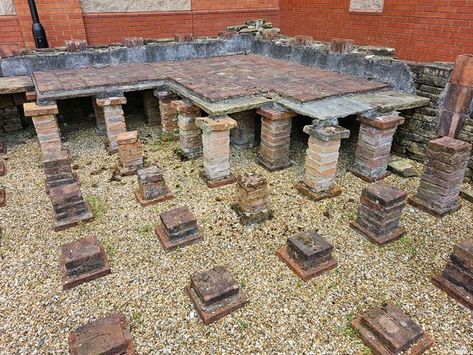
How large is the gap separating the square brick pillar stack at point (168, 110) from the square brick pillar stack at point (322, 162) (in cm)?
348

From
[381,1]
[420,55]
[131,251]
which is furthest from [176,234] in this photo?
[381,1]

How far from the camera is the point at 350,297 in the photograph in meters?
3.99

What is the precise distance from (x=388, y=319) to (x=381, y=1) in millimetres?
8438

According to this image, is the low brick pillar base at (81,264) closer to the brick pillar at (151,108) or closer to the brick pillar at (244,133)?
the brick pillar at (244,133)

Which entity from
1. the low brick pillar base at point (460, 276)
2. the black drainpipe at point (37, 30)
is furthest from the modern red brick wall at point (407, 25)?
the black drainpipe at point (37, 30)

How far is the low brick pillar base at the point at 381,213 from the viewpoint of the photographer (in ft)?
15.3

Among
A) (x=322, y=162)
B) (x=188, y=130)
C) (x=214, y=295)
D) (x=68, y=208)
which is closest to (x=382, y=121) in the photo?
(x=322, y=162)

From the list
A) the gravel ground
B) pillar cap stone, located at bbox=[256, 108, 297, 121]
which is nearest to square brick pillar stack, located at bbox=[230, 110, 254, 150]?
pillar cap stone, located at bbox=[256, 108, 297, 121]

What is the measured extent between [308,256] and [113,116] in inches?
199

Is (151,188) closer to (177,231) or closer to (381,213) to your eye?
(177,231)

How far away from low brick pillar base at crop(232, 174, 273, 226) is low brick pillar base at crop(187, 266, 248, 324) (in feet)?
4.41

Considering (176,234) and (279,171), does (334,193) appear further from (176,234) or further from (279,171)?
(176,234)

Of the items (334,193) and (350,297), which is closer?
(350,297)

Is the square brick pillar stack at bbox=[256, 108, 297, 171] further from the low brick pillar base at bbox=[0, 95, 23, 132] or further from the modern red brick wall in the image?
the low brick pillar base at bbox=[0, 95, 23, 132]
